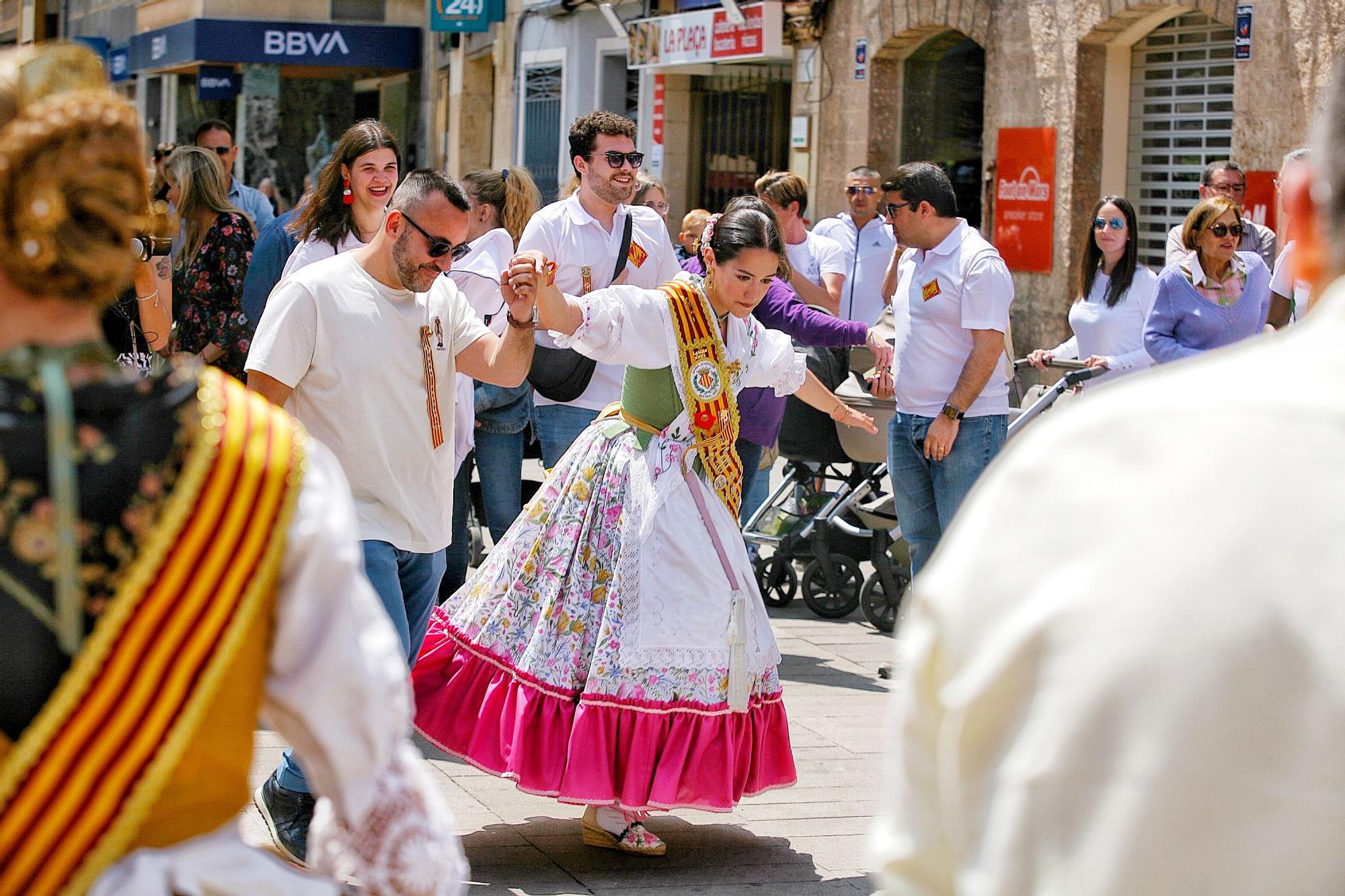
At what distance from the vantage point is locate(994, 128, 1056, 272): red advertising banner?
14648 mm

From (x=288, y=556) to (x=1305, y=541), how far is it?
36.7 inches

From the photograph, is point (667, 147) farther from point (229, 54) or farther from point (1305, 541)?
point (1305, 541)

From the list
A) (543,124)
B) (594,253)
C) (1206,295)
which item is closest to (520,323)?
(594,253)

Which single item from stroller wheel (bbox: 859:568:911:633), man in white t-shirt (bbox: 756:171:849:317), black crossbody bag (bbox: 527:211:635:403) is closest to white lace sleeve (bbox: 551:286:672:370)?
black crossbody bag (bbox: 527:211:635:403)

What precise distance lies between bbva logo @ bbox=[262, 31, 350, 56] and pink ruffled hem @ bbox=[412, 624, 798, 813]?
23.4 metres

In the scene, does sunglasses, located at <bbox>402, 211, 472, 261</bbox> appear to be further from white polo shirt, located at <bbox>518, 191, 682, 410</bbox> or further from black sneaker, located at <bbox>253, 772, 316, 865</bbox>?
white polo shirt, located at <bbox>518, 191, 682, 410</bbox>

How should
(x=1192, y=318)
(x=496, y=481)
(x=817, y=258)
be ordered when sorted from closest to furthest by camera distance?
1. (x=496, y=481)
2. (x=1192, y=318)
3. (x=817, y=258)

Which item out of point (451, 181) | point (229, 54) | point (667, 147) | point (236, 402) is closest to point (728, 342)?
point (451, 181)

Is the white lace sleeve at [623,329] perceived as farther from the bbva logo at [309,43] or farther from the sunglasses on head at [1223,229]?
the bbva logo at [309,43]

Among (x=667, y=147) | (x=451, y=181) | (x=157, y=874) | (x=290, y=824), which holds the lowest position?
(x=290, y=824)

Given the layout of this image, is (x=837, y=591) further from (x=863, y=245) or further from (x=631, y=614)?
(x=631, y=614)

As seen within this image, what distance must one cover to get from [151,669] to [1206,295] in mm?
6937

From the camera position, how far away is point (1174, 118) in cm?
1437

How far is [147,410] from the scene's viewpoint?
67.5 inches
